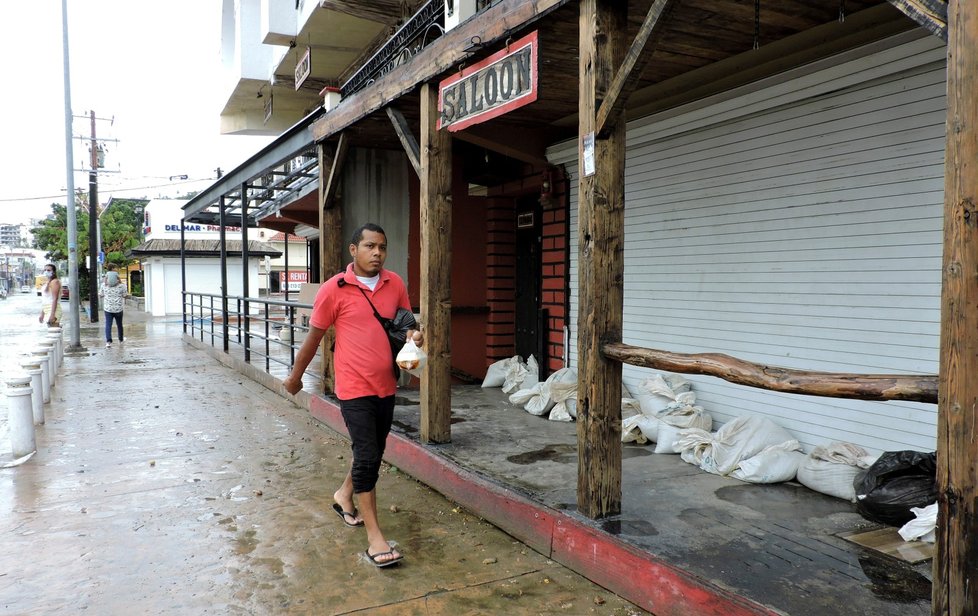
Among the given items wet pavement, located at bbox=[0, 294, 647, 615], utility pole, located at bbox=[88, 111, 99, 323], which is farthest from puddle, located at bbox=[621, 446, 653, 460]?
utility pole, located at bbox=[88, 111, 99, 323]

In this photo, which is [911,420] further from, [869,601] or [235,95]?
[235,95]

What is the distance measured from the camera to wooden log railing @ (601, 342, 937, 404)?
7.93ft

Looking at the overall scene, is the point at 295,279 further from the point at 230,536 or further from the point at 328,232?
the point at 230,536

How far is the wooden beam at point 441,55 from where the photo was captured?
4.25 m

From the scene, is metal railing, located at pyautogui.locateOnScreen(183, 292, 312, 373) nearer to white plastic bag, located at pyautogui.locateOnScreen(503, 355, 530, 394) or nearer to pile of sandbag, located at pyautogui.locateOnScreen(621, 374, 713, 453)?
white plastic bag, located at pyautogui.locateOnScreen(503, 355, 530, 394)

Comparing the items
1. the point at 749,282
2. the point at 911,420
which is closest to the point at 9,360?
the point at 749,282

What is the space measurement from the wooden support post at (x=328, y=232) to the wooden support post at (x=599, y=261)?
14.5ft

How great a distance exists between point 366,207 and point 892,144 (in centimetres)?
533

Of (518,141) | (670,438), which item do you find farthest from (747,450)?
(518,141)

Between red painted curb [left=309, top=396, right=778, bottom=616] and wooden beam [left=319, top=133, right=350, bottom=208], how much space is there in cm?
348

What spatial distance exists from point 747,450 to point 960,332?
9.75ft

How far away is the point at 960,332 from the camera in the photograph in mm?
2186

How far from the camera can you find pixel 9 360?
44.4 feet

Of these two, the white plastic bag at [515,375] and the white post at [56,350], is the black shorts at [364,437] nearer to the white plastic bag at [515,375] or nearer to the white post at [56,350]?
the white plastic bag at [515,375]
